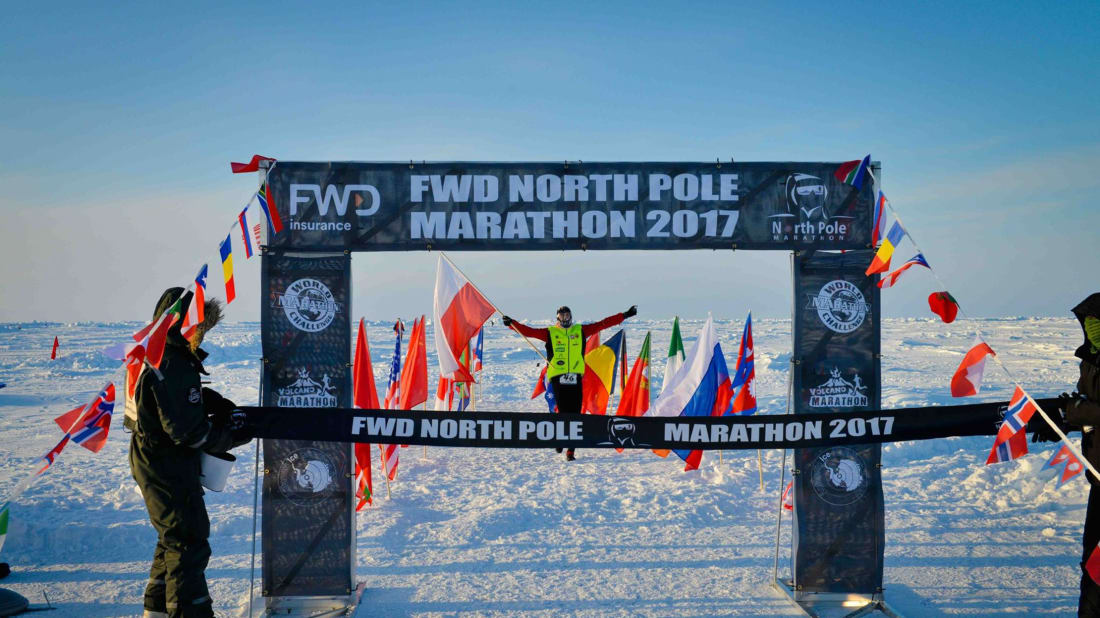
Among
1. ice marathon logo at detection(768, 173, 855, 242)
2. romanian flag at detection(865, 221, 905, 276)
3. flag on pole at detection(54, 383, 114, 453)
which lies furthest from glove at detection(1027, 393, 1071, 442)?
flag on pole at detection(54, 383, 114, 453)

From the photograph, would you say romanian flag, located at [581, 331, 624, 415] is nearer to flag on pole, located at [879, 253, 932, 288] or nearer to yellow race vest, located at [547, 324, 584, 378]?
yellow race vest, located at [547, 324, 584, 378]

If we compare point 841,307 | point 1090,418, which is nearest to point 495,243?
point 841,307

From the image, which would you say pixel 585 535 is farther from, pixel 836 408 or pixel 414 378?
pixel 414 378

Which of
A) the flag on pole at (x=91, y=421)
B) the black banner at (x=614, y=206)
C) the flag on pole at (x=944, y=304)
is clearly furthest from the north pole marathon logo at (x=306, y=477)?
the flag on pole at (x=944, y=304)

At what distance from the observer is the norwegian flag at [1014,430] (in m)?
4.32

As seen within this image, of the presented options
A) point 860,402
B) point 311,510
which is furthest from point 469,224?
point 860,402

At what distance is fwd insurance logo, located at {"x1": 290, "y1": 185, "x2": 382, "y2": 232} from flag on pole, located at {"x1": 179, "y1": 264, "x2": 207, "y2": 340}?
806 millimetres

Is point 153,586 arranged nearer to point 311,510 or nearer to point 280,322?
point 311,510

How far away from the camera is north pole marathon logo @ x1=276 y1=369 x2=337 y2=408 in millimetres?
5066

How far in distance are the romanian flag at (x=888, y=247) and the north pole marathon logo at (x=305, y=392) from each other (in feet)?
14.2

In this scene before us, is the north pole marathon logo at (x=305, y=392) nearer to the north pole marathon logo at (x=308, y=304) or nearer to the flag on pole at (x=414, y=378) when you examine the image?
the north pole marathon logo at (x=308, y=304)

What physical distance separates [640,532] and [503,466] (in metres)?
3.14

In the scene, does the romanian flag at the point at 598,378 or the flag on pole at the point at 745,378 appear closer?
the flag on pole at the point at 745,378

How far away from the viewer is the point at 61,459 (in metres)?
9.00
